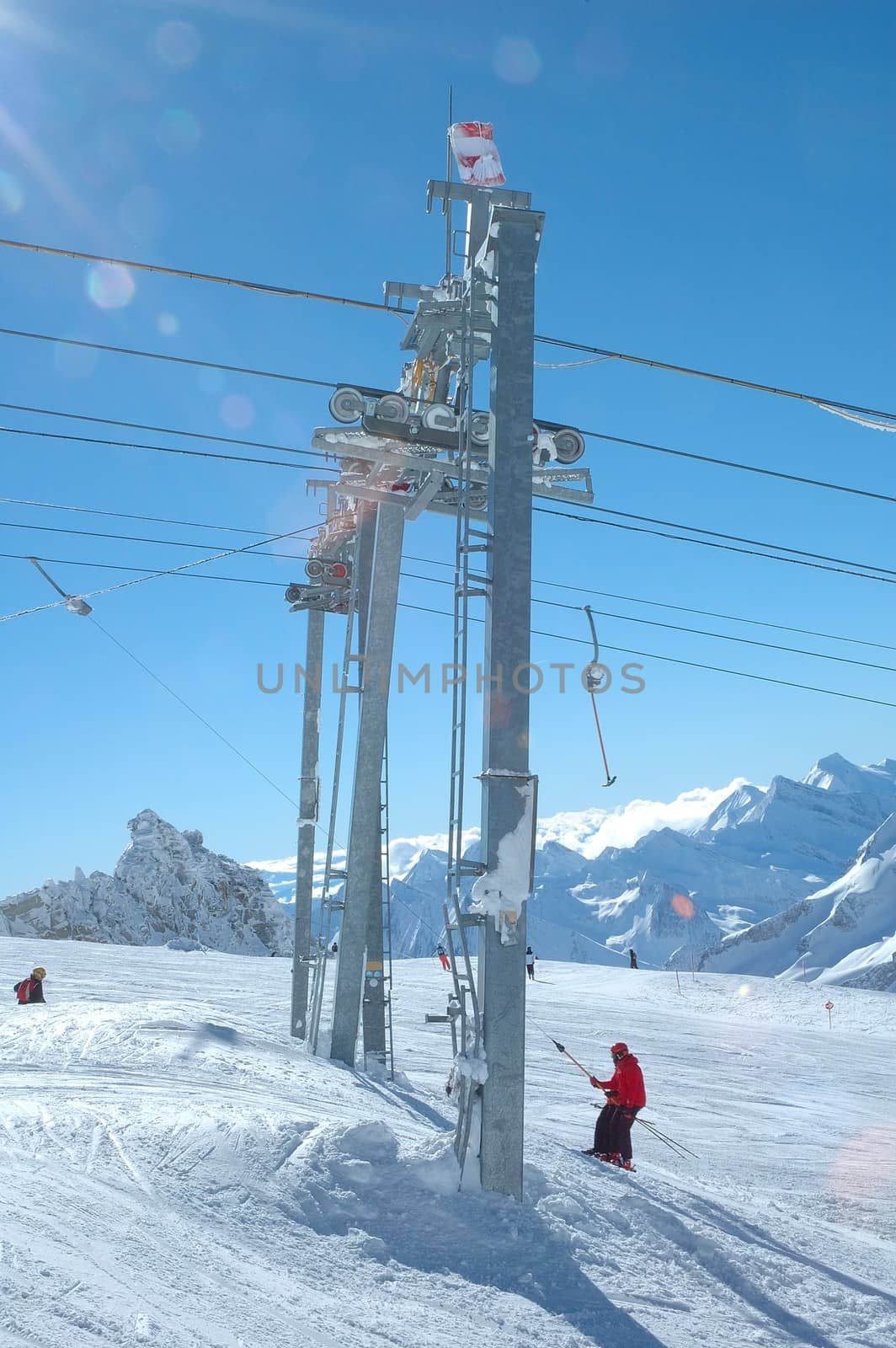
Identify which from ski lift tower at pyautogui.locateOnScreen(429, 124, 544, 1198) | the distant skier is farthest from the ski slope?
the distant skier

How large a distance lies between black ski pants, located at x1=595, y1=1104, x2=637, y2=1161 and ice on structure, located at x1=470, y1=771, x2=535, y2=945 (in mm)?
4158

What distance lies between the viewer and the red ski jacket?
1037 centimetres

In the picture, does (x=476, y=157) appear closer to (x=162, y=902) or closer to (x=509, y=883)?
(x=509, y=883)

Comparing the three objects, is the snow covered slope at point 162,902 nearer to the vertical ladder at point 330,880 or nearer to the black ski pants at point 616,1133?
the vertical ladder at point 330,880

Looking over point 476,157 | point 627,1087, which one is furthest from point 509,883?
point 476,157

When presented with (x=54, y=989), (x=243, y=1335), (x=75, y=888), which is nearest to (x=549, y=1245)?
(x=243, y=1335)

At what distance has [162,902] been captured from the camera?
95.8 m

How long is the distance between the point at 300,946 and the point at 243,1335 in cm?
1331

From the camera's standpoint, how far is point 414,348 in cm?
1027

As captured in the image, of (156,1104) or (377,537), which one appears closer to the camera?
(156,1104)

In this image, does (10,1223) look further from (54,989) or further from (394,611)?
(54,989)

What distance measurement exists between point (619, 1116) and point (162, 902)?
91.9 metres

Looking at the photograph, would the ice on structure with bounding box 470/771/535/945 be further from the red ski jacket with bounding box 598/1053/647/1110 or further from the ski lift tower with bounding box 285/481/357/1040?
the ski lift tower with bounding box 285/481/357/1040

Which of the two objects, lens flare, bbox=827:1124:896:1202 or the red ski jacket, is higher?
the red ski jacket
